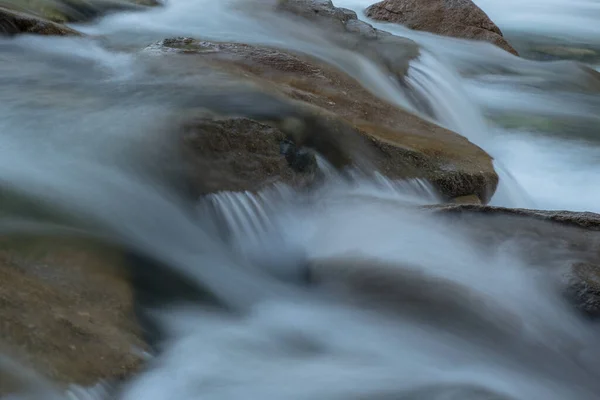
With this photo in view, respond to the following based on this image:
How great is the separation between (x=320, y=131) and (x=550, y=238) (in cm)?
141

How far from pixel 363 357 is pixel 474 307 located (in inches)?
23.0

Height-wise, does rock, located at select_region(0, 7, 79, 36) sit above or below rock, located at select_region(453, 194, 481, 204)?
above

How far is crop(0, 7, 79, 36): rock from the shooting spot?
5770mm

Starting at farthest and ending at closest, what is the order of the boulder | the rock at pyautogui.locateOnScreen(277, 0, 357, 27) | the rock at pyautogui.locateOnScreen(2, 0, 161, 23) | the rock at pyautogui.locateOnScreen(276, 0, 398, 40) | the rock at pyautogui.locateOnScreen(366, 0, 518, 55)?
the rock at pyautogui.locateOnScreen(366, 0, 518, 55), the rock at pyautogui.locateOnScreen(277, 0, 357, 27), the rock at pyautogui.locateOnScreen(276, 0, 398, 40), the rock at pyautogui.locateOnScreen(2, 0, 161, 23), the boulder

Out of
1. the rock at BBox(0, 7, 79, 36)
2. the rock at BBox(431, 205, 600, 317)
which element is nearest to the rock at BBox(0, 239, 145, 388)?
the rock at BBox(431, 205, 600, 317)

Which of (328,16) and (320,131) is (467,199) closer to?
(320,131)

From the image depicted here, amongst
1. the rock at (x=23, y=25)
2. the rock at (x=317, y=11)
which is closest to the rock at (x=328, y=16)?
the rock at (x=317, y=11)

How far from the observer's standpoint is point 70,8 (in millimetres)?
7664

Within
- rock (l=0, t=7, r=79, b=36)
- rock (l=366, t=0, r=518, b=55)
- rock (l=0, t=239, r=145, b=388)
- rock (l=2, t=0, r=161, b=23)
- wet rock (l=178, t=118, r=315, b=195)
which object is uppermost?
rock (l=366, t=0, r=518, b=55)

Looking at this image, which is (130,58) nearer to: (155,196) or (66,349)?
(155,196)

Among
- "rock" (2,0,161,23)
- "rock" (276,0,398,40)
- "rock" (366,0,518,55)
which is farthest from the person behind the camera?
"rock" (366,0,518,55)

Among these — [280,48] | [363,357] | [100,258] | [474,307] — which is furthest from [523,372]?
[280,48]

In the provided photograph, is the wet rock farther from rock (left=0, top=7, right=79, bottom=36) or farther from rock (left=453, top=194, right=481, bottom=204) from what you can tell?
rock (left=0, top=7, right=79, bottom=36)

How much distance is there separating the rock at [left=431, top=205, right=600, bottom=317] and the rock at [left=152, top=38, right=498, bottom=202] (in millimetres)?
699
